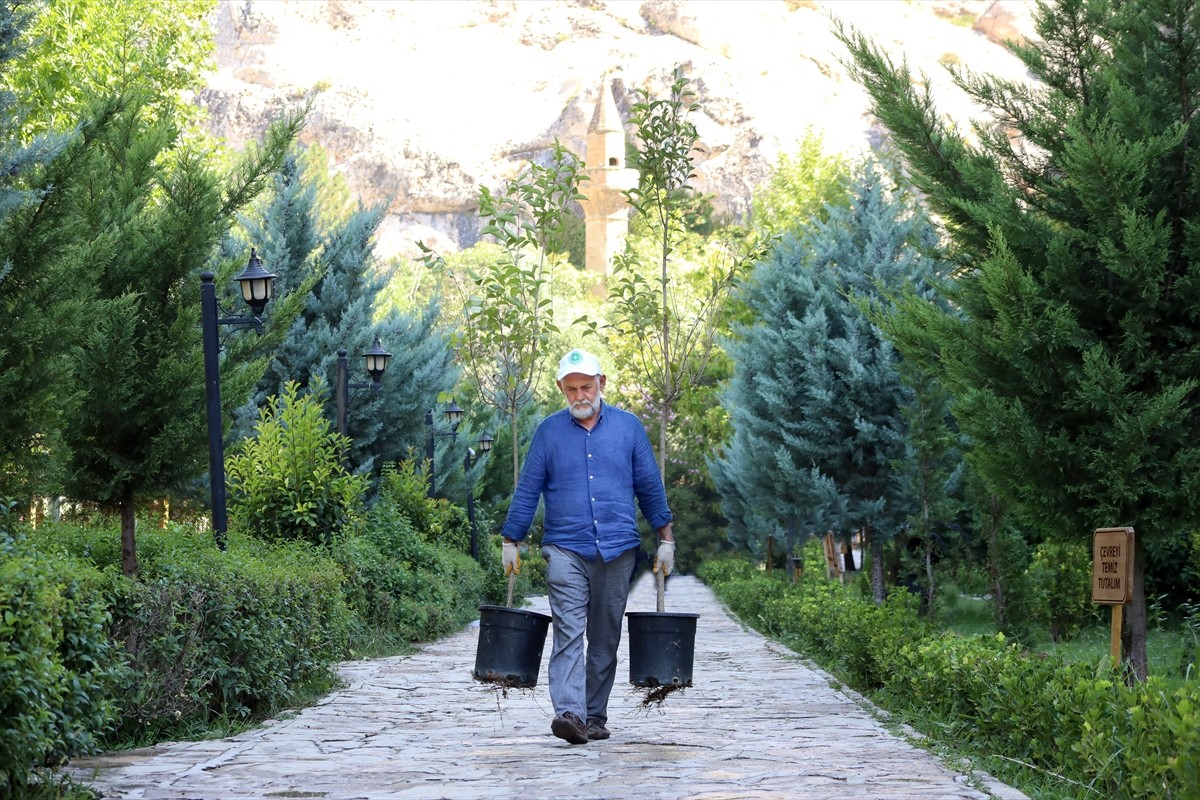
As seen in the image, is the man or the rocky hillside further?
the rocky hillside

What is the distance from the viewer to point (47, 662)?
15.8ft

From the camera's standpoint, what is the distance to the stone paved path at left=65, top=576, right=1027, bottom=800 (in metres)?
5.63

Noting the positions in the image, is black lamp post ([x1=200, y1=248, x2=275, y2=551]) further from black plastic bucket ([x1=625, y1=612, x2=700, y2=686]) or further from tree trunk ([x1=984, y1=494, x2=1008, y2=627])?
tree trunk ([x1=984, y1=494, x2=1008, y2=627])

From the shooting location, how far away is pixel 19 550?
5508 millimetres

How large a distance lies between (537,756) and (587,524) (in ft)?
4.02

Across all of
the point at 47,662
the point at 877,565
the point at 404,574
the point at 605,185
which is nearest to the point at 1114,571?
the point at 47,662

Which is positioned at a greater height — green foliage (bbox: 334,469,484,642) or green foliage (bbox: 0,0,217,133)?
green foliage (bbox: 0,0,217,133)

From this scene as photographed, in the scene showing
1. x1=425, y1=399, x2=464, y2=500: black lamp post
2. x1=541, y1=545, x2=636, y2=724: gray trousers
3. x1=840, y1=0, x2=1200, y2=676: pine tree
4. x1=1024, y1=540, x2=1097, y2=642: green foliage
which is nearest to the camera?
x1=541, y1=545, x2=636, y2=724: gray trousers

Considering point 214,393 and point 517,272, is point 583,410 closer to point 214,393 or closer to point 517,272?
point 214,393

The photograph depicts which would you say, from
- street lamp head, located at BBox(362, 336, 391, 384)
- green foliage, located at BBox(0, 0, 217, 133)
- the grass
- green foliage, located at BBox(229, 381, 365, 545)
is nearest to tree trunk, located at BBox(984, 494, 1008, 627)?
the grass

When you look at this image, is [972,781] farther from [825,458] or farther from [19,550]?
[825,458]

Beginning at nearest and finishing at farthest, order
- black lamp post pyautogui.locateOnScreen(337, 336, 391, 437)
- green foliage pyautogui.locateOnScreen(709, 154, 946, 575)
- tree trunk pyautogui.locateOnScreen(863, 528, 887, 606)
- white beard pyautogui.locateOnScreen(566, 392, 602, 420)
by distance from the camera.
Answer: white beard pyautogui.locateOnScreen(566, 392, 602, 420), black lamp post pyautogui.locateOnScreen(337, 336, 391, 437), tree trunk pyautogui.locateOnScreen(863, 528, 887, 606), green foliage pyautogui.locateOnScreen(709, 154, 946, 575)

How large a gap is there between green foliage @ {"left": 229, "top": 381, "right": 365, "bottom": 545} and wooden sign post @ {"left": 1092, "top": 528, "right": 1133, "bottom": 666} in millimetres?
7549

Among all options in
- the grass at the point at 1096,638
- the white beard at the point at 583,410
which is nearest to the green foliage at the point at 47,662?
the white beard at the point at 583,410
